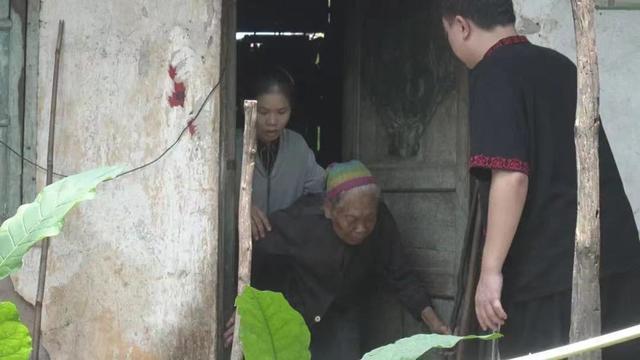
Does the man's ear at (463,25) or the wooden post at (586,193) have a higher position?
the man's ear at (463,25)

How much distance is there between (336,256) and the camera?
5.38m

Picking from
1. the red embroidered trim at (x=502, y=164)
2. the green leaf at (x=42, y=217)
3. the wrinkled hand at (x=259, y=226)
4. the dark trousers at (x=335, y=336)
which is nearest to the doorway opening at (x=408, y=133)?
the wrinkled hand at (x=259, y=226)

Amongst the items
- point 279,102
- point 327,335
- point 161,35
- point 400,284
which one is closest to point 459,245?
point 400,284

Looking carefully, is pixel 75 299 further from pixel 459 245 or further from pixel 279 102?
pixel 459 245

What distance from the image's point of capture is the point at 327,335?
5.54 meters

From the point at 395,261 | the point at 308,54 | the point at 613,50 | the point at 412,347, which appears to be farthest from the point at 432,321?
the point at 412,347

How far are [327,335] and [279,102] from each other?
1.13 m

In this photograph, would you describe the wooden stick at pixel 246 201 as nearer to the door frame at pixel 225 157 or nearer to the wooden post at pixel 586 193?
the door frame at pixel 225 157

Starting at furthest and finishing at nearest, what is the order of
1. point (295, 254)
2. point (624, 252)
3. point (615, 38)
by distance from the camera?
point (295, 254), point (615, 38), point (624, 252)

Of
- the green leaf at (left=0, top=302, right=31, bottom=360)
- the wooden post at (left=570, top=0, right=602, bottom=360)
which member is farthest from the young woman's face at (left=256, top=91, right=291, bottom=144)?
the green leaf at (left=0, top=302, right=31, bottom=360)

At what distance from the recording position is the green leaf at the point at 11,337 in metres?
1.24

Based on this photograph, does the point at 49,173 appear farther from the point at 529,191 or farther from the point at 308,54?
the point at 308,54

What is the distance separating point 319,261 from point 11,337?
4.14 meters

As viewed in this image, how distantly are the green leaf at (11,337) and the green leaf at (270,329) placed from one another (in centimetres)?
24
